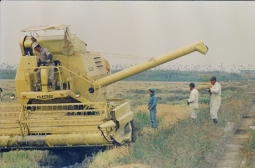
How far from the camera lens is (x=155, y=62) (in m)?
10.2

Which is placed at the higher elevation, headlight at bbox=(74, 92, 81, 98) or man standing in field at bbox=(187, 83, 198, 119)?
headlight at bbox=(74, 92, 81, 98)

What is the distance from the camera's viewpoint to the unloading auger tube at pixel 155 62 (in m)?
9.89

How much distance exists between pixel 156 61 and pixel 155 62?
0.08ft

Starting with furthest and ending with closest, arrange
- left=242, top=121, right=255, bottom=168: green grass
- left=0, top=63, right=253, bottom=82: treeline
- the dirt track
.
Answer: left=0, top=63, right=253, bottom=82: treeline, the dirt track, left=242, top=121, right=255, bottom=168: green grass

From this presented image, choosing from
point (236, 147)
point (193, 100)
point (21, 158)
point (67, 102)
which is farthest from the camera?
point (193, 100)

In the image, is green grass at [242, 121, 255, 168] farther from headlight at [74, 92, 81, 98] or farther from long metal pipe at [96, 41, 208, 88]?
headlight at [74, 92, 81, 98]

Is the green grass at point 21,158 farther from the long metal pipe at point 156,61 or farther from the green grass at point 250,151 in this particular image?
the green grass at point 250,151

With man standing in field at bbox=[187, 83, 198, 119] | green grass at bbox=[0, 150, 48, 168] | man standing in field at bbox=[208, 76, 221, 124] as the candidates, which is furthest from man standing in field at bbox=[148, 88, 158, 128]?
green grass at bbox=[0, 150, 48, 168]

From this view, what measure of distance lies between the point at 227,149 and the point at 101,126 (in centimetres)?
210

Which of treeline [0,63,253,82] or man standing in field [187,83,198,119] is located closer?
man standing in field [187,83,198,119]

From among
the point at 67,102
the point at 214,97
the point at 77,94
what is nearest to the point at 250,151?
the point at 214,97

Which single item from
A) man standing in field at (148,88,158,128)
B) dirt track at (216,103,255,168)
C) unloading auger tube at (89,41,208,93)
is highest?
unloading auger tube at (89,41,208,93)

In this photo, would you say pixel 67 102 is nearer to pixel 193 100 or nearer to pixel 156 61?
pixel 156 61

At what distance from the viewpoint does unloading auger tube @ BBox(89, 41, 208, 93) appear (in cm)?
989
